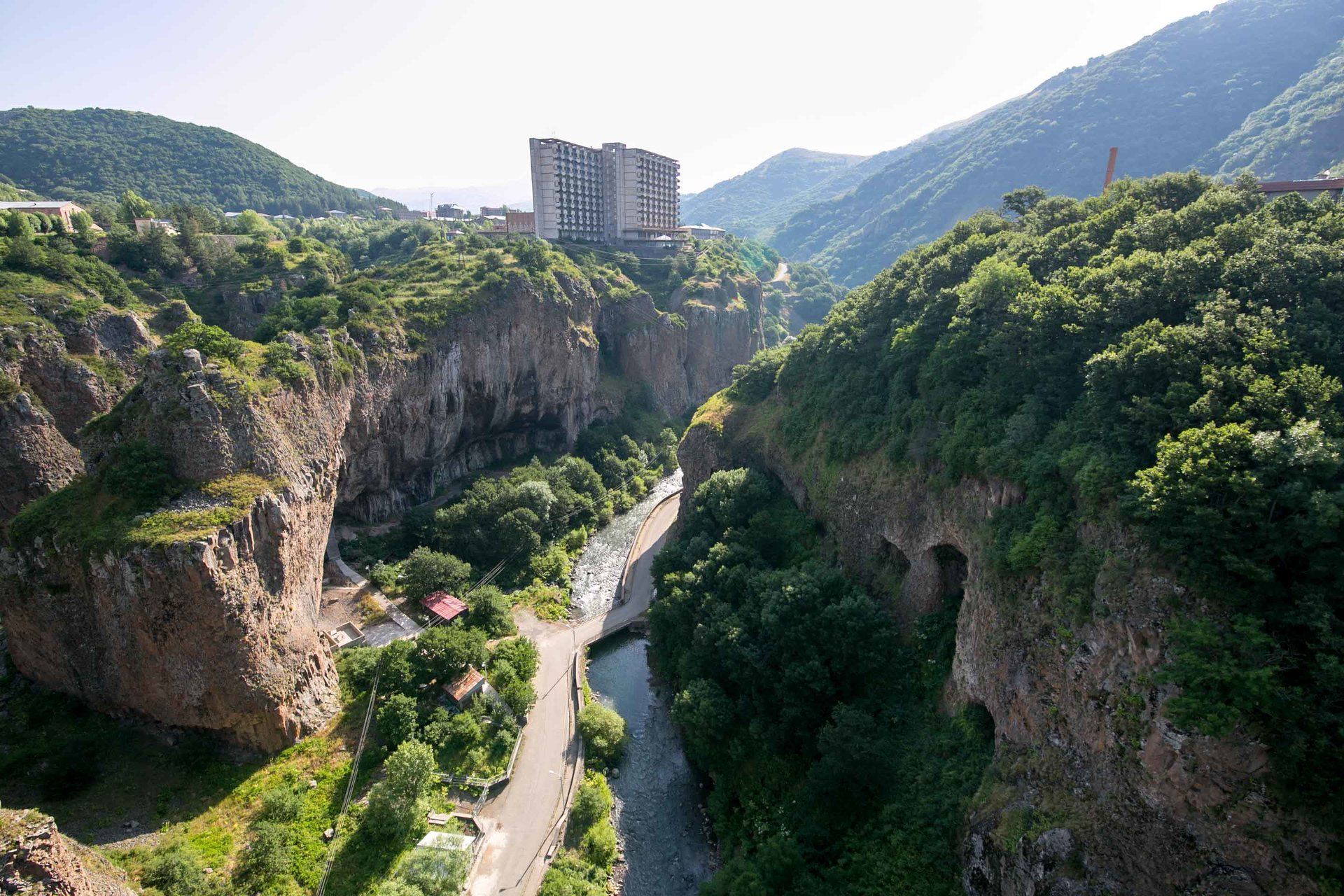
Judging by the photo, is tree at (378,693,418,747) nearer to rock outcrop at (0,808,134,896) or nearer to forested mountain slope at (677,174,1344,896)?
rock outcrop at (0,808,134,896)

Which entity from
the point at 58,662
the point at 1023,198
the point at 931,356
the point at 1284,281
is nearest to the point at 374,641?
the point at 58,662

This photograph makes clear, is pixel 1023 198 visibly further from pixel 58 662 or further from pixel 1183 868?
pixel 58 662

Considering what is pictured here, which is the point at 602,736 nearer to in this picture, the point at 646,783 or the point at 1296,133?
the point at 646,783

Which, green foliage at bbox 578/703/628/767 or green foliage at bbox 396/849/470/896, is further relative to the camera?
green foliage at bbox 578/703/628/767

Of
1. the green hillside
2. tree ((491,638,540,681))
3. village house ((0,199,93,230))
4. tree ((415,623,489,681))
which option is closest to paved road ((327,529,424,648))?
tree ((415,623,489,681))

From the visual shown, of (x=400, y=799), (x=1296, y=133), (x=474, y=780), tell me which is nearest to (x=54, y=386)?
(x=400, y=799)

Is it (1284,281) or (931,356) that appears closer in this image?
(1284,281)
